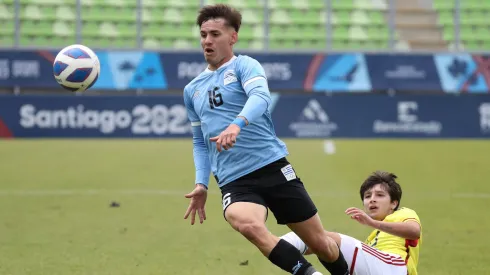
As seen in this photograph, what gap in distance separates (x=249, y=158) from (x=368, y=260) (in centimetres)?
110

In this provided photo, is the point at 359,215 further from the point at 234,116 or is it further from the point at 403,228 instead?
the point at 234,116

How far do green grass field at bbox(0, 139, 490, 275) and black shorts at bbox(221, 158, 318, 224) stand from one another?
5.80ft

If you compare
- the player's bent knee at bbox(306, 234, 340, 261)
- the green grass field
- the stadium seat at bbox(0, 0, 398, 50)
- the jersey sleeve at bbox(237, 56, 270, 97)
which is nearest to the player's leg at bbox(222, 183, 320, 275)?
the player's bent knee at bbox(306, 234, 340, 261)

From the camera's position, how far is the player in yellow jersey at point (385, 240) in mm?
5824

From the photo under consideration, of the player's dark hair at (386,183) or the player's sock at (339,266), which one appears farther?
the player's dark hair at (386,183)

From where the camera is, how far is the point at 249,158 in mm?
5727

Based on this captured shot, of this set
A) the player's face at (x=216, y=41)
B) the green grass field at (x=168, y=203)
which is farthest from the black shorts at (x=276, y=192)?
the green grass field at (x=168, y=203)

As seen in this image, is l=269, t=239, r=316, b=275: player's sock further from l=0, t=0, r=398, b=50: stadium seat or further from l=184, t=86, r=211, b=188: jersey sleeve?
l=0, t=0, r=398, b=50: stadium seat

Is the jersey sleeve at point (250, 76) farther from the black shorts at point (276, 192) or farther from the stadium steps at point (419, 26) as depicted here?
the stadium steps at point (419, 26)

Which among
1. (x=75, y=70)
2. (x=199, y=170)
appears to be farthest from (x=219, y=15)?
(x=75, y=70)

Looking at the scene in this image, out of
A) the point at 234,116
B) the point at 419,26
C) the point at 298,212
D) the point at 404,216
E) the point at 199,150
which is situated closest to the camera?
the point at 298,212

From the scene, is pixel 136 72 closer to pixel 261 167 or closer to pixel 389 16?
pixel 389 16

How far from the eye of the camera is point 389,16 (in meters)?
24.5

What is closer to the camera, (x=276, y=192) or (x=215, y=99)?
(x=276, y=192)
